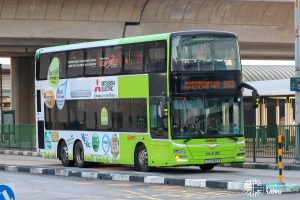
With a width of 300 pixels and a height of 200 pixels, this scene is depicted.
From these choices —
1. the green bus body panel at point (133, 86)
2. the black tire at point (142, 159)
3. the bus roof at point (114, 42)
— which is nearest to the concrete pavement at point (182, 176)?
the black tire at point (142, 159)

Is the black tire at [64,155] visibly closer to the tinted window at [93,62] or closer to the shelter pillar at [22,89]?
the tinted window at [93,62]

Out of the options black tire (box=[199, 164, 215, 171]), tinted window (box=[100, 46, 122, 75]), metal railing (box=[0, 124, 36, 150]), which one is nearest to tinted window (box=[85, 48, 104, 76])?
tinted window (box=[100, 46, 122, 75])

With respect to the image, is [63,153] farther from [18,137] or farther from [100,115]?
[18,137]

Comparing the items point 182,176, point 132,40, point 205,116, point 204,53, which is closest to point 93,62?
point 132,40

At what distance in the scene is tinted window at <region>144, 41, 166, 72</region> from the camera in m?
24.4

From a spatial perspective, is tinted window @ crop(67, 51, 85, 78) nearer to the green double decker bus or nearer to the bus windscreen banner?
the green double decker bus

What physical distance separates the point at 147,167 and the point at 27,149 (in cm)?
2270

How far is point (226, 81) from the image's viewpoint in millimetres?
24922

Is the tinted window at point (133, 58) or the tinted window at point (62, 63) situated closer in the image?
the tinted window at point (133, 58)

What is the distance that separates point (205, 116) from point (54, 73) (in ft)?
24.4

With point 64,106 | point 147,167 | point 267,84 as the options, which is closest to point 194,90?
point 147,167

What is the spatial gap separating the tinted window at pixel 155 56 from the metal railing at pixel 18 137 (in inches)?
839

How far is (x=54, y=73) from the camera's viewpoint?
30.2 m

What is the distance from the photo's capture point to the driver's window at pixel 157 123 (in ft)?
80.2
